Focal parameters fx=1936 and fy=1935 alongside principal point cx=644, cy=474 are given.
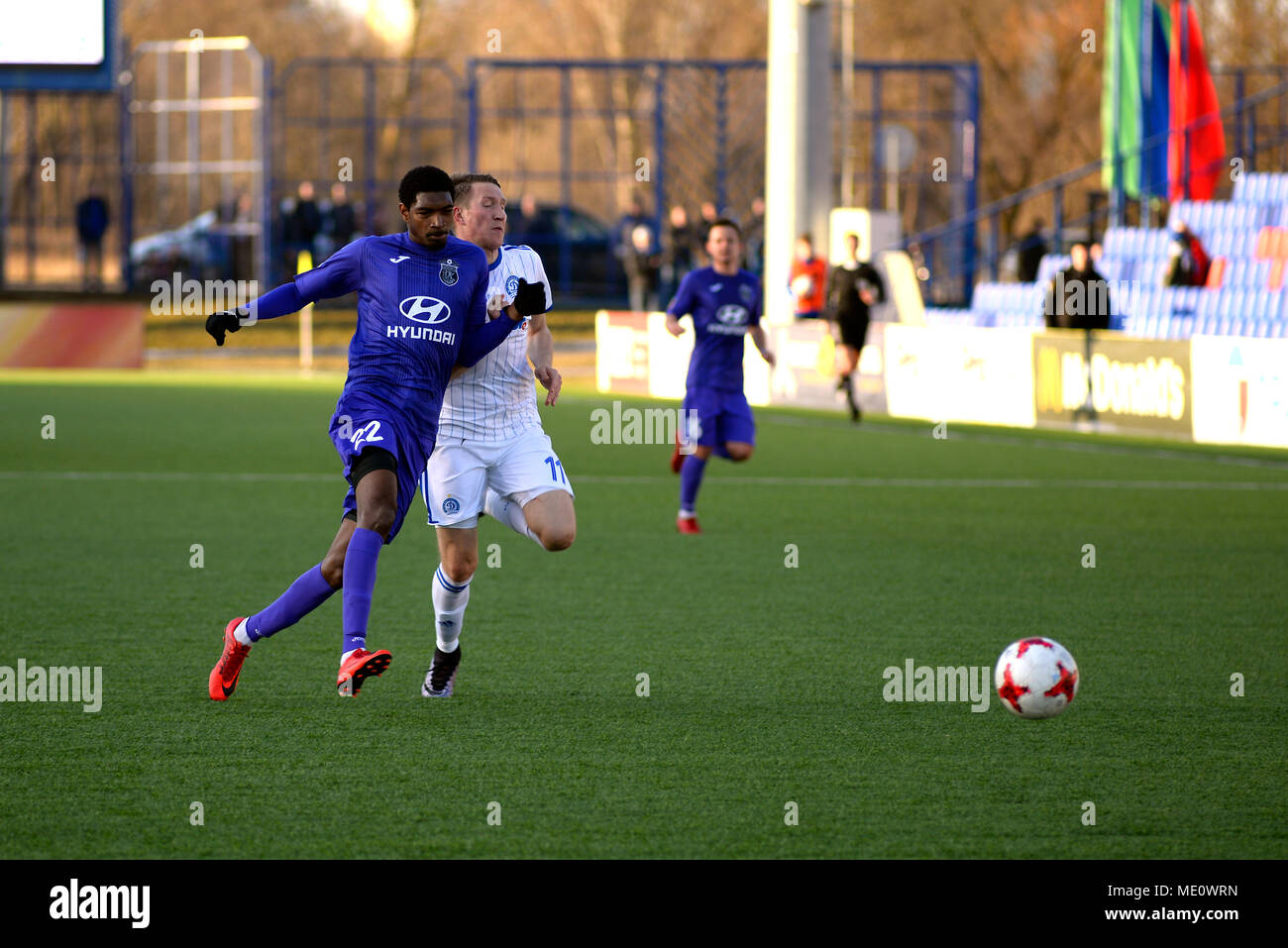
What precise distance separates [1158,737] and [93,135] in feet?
116

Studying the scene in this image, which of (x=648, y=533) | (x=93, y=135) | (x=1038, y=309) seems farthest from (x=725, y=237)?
(x=93, y=135)

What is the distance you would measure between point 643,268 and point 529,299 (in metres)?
27.5

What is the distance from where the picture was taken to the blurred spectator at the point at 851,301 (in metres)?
22.0

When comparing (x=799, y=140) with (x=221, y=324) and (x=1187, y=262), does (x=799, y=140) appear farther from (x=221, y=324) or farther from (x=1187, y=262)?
(x=221, y=324)

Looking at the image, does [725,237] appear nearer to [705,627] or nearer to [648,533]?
[648,533]

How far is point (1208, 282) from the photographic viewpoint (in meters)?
24.0

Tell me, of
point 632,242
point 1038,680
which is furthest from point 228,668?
point 632,242

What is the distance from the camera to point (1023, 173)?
150ft

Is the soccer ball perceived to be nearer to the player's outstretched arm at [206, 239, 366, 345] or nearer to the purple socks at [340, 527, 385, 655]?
the purple socks at [340, 527, 385, 655]

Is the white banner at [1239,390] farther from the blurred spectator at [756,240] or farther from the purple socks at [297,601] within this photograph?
the blurred spectator at [756,240]

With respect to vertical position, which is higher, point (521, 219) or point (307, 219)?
point (521, 219)

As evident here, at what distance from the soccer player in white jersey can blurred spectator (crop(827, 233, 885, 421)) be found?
49.0 feet

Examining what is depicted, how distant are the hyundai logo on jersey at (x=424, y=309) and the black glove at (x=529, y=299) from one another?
0.87ft

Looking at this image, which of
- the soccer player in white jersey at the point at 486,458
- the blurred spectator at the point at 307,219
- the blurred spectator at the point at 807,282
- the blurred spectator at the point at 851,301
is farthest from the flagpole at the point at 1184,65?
the soccer player in white jersey at the point at 486,458
